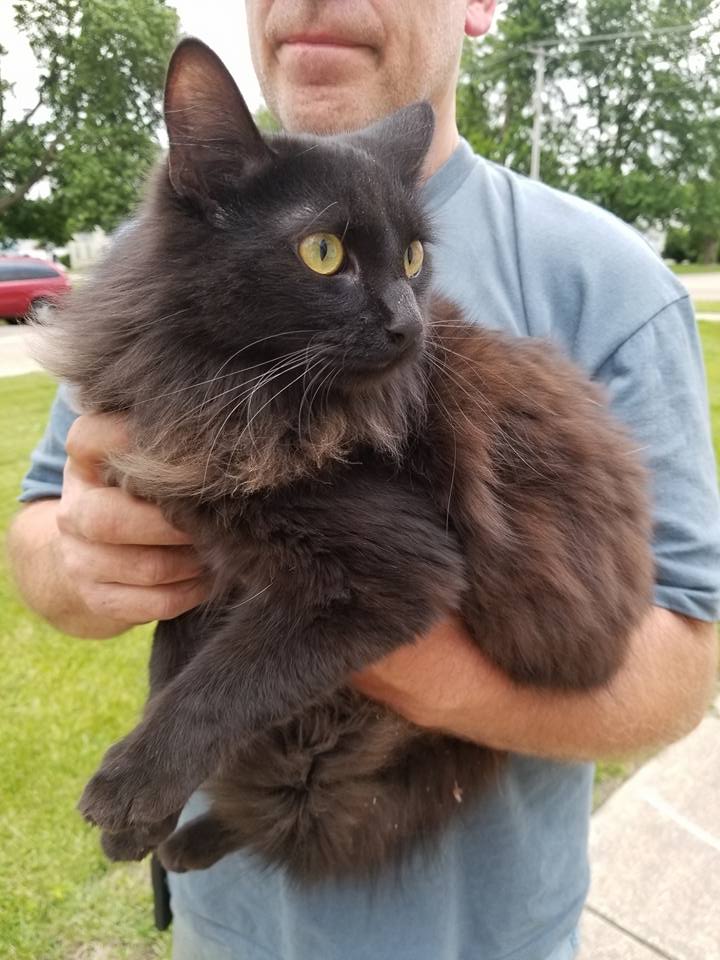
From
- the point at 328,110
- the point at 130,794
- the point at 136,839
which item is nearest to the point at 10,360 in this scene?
the point at 328,110

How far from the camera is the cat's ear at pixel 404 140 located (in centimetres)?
125

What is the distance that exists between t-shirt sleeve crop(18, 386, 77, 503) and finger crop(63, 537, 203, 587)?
14.4 inches

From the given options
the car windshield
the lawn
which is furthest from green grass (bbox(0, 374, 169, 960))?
the car windshield

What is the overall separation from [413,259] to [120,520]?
658 mm

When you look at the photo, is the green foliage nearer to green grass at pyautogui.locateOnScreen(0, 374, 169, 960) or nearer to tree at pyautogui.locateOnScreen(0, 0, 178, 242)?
tree at pyautogui.locateOnScreen(0, 0, 178, 242)

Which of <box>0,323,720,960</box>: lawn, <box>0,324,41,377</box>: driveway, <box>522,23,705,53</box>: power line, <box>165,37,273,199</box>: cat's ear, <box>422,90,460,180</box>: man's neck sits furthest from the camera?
<box>522,23,705,53</box>: power line

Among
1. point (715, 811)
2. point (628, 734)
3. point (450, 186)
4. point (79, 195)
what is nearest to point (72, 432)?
point (450, 186)

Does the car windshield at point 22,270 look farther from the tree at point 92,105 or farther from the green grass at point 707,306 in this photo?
the green grass at point 707,306

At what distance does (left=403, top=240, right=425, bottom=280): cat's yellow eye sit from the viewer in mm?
1248

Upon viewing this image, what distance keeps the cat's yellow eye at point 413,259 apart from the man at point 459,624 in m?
0.16

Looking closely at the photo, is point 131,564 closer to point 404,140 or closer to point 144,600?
point 144,600

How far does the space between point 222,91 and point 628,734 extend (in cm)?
120

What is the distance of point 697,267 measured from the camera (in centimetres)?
3441

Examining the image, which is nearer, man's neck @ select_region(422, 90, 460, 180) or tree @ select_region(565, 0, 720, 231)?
man's neck @ select_region(422, 90, 460, 180)
